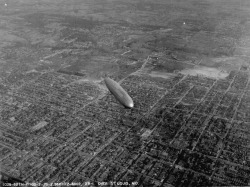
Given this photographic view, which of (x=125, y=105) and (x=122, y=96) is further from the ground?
(x=122, y=96)

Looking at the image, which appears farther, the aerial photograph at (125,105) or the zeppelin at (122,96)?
the zeppelin at (122,96)

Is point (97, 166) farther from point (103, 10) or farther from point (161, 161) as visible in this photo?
point (103, 10)

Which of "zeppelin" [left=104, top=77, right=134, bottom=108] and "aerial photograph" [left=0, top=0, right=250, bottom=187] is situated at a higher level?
"zeppelin" [left=104, top=77, right=134, bottom=108]

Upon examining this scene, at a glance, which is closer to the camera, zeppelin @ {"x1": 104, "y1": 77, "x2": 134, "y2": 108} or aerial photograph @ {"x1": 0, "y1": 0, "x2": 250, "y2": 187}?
aerial photograph @ {"x1": 0, "y1": 0, "x2": 250, "y2": 187}

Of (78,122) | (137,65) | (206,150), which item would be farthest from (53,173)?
(137,65)

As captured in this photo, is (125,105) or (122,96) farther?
(122,96)

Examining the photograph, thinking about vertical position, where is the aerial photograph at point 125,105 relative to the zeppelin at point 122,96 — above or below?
below

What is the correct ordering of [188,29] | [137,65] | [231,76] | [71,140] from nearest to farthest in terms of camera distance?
[71,140]
[231,76]
[137,65]
[188,29]

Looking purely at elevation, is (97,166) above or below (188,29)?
below
